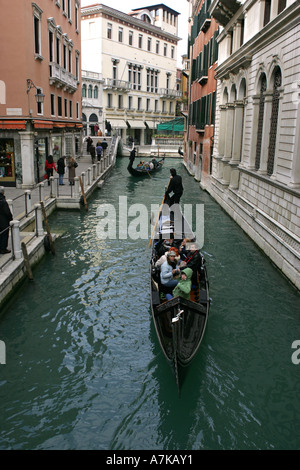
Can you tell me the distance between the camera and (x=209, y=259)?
1087 centimetres

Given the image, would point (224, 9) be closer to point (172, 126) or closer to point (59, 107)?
point (59, 107)

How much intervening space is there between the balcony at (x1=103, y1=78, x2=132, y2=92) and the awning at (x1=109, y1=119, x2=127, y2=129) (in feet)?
11.5

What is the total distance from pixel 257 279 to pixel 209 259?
1709 mm

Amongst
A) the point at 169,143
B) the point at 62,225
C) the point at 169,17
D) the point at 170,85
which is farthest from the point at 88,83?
the point at 62,225

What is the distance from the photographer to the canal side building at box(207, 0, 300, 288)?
9219 millimetres

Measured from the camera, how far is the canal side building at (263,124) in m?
9.22

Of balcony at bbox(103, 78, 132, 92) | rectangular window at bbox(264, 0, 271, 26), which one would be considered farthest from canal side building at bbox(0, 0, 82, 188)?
balcony at bbox(103, 78, 132, 92)

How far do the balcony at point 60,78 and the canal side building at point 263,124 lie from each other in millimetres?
7724

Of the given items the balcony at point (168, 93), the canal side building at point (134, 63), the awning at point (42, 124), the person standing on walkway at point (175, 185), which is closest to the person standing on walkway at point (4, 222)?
the person standing on walkway at point (175, 185)

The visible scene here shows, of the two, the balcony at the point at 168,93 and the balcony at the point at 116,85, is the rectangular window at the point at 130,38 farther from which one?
the balcony at the point at 168,93

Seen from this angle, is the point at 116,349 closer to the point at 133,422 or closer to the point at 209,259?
the point at 133,422

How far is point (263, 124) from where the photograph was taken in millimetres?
11805

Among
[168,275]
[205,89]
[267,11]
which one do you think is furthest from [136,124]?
[168,275]

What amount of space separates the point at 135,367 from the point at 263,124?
8269mm
